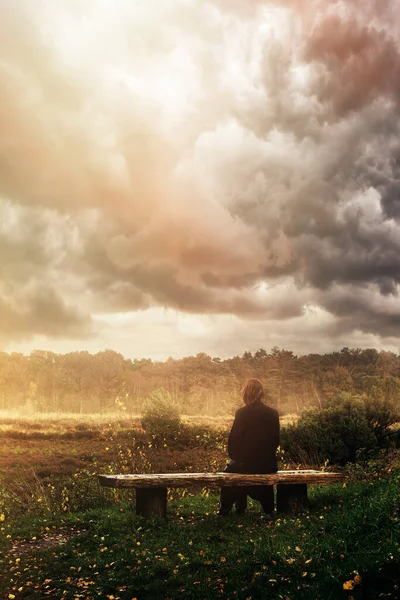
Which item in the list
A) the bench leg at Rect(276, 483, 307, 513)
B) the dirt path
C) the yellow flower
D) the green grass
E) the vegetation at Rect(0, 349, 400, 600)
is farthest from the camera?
the bench leg at Rect(276, 483, 307, 513)

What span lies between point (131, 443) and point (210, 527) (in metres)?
10.6

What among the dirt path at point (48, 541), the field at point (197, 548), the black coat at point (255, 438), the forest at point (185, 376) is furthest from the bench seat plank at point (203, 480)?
the forest at point (185, 376)

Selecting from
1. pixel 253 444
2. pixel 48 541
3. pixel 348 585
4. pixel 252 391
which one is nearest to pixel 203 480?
pixel 253 444

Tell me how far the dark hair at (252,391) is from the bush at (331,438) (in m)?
6.70

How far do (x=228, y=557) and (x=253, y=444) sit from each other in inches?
88.1

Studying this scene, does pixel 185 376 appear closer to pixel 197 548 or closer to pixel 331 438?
pixel 331 438

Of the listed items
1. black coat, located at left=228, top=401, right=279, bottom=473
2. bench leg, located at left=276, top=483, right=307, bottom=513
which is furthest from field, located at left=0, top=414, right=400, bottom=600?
black coat, located at left=228, top=401, right=279, bottom=473

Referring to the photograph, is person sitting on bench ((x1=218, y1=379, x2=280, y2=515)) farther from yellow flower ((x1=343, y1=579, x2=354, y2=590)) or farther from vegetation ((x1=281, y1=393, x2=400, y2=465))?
vegetation ((x1=281, y1=393, x2=400, y2=465))

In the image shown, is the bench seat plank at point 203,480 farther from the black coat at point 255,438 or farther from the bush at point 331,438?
the bush at point 331,438

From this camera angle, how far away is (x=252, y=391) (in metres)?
7.05

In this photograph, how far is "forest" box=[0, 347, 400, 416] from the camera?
64.7 m

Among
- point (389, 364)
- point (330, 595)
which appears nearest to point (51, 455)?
point (330, 595)

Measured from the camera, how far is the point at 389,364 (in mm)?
67562

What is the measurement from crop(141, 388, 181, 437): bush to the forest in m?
40.5
